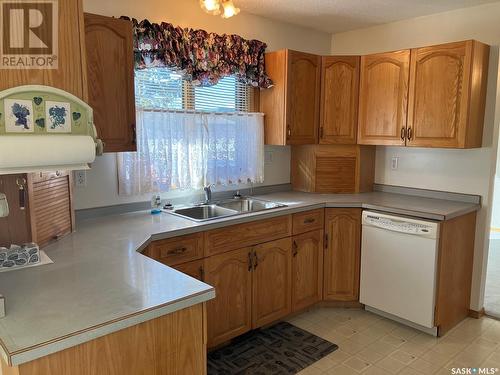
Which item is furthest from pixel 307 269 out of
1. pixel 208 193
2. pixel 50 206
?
pixel 50 206

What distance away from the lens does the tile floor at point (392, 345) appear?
2498 mm

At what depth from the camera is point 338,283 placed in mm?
3266

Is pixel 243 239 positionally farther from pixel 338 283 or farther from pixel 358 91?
pixel 358 91

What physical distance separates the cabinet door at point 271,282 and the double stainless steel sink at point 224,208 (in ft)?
0.99

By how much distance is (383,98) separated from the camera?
322 centimetres

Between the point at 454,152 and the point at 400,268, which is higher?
the point at 454,152

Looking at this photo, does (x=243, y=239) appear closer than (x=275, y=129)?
Yes

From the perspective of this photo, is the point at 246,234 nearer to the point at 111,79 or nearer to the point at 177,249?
the point at 177,249

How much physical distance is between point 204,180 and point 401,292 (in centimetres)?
170

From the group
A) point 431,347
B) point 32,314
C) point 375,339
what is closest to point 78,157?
point 32,314

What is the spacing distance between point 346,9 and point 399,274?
2066 millimetres

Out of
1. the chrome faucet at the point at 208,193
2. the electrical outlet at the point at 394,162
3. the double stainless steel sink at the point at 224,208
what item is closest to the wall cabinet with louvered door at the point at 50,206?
the double stainless steel sink at the point at 224,208

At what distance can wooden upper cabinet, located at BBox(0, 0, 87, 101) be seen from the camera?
134 cm

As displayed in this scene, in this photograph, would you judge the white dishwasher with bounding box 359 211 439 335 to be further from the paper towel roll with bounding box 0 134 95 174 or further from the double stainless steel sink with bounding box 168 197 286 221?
the paper towel roll with bounding box 0 134 95 174
